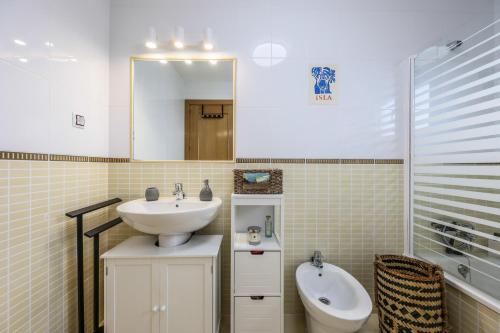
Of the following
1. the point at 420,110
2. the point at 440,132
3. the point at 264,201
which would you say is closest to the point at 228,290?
the point at 264,201

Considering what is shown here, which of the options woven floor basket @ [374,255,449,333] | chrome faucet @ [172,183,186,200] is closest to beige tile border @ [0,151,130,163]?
chrome faucet @ [172,183,186,200]

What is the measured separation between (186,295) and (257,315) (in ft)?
1.44

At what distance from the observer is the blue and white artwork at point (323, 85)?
1554 mm

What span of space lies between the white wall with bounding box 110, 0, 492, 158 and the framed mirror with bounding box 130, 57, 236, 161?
8 cm

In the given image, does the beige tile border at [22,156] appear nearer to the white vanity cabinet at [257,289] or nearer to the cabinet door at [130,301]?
the cabinet door at [130,301]

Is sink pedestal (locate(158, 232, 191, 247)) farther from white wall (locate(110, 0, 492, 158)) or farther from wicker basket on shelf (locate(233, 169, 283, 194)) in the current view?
white wall (locate(110, 0, 492, 158))

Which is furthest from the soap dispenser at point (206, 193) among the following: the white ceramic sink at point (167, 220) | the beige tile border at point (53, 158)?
the beige tile border at point (53, 158)

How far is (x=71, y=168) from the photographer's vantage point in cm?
122

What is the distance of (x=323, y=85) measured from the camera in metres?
1.56

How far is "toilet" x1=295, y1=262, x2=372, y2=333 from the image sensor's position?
3.45 feet

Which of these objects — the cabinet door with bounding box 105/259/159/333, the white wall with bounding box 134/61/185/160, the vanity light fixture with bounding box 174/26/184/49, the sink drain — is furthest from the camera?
the white wall with bounding box 134/61/185/160

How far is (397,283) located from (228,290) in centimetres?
107

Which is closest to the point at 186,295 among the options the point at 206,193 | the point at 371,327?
the point at 206,193

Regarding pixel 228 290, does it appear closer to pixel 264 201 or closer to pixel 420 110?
pixel 264 201
